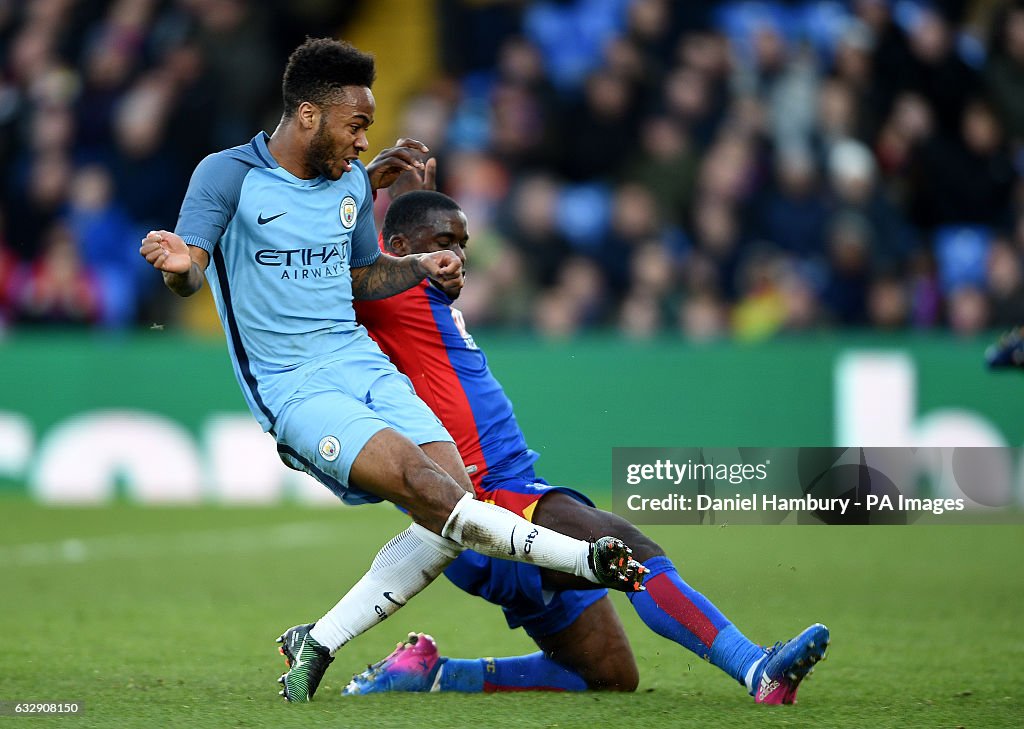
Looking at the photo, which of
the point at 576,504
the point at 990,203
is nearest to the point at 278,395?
the point at 576,504

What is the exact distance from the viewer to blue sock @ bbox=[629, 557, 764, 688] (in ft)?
16.5

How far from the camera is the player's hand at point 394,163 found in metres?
5.81

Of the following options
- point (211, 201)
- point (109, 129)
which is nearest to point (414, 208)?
point (211, 201)

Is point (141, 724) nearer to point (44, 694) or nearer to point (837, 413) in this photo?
point (44, 694)

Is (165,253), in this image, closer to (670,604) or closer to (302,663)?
(302,663)

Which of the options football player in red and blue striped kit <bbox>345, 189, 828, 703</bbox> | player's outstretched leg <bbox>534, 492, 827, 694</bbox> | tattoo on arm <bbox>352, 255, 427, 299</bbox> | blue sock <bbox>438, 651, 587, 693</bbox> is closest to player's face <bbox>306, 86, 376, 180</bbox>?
tattoo on arm <bbox>352, 255, 427, 299</bbox>

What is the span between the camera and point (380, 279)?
555 cm

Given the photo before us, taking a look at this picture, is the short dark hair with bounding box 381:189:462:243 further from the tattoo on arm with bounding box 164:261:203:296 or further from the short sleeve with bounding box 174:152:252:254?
the tattoo on arm with bounding box 164:261:203:296

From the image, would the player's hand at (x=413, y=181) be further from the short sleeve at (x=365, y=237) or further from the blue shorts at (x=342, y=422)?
the blue shorts at (x=342, y=422)

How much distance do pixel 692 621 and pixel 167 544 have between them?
6.09m

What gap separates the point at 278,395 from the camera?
522 centimetres

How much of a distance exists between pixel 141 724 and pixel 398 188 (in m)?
2.40

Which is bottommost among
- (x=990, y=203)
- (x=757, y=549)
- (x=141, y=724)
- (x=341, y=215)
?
(x=141, y=724)

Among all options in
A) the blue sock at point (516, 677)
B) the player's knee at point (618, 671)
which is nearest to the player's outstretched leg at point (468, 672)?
the blue sock at point (516, 677)
